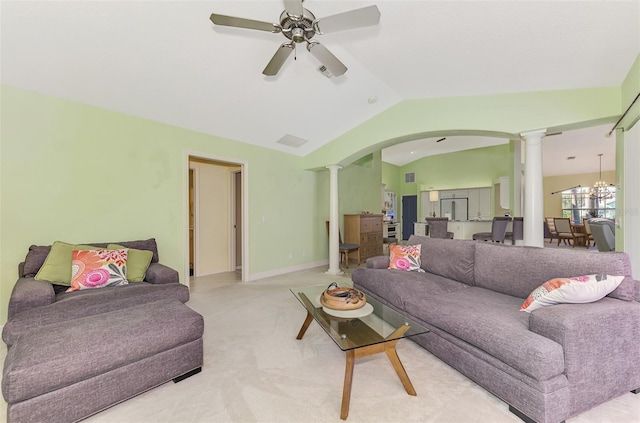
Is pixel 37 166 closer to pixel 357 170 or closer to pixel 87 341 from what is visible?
pixel 87 341

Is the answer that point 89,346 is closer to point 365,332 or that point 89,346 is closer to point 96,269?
point 96,269

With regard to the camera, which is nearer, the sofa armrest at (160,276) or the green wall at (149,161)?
the green wall at (149,161)

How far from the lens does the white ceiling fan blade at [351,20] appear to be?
6.16 ft

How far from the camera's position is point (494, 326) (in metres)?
1.74

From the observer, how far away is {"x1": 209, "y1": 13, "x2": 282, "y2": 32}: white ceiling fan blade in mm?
1925

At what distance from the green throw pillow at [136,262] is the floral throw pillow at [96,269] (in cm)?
9

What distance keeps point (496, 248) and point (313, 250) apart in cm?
396

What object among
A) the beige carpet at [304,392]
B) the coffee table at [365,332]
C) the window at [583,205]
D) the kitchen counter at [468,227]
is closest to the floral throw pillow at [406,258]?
the beige carpet at [304,392]

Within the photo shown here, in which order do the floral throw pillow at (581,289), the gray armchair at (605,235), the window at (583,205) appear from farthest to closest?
the window at (583,205) → the gray armchair at (605,235) → the floral throw pillow at (581,289)

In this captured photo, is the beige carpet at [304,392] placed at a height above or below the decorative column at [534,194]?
below

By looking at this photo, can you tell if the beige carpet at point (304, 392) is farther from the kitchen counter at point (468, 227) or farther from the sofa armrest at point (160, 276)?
the kitchen counter at point (468, 227)

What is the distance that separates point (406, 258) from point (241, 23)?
2.93 m

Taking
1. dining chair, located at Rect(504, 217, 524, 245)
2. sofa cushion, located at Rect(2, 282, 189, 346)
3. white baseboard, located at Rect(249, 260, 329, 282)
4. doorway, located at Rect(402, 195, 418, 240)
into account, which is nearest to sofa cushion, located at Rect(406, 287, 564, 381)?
sofa cushion, located at Rect(2, 282, 189, 346)

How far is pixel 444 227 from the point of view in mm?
6523
